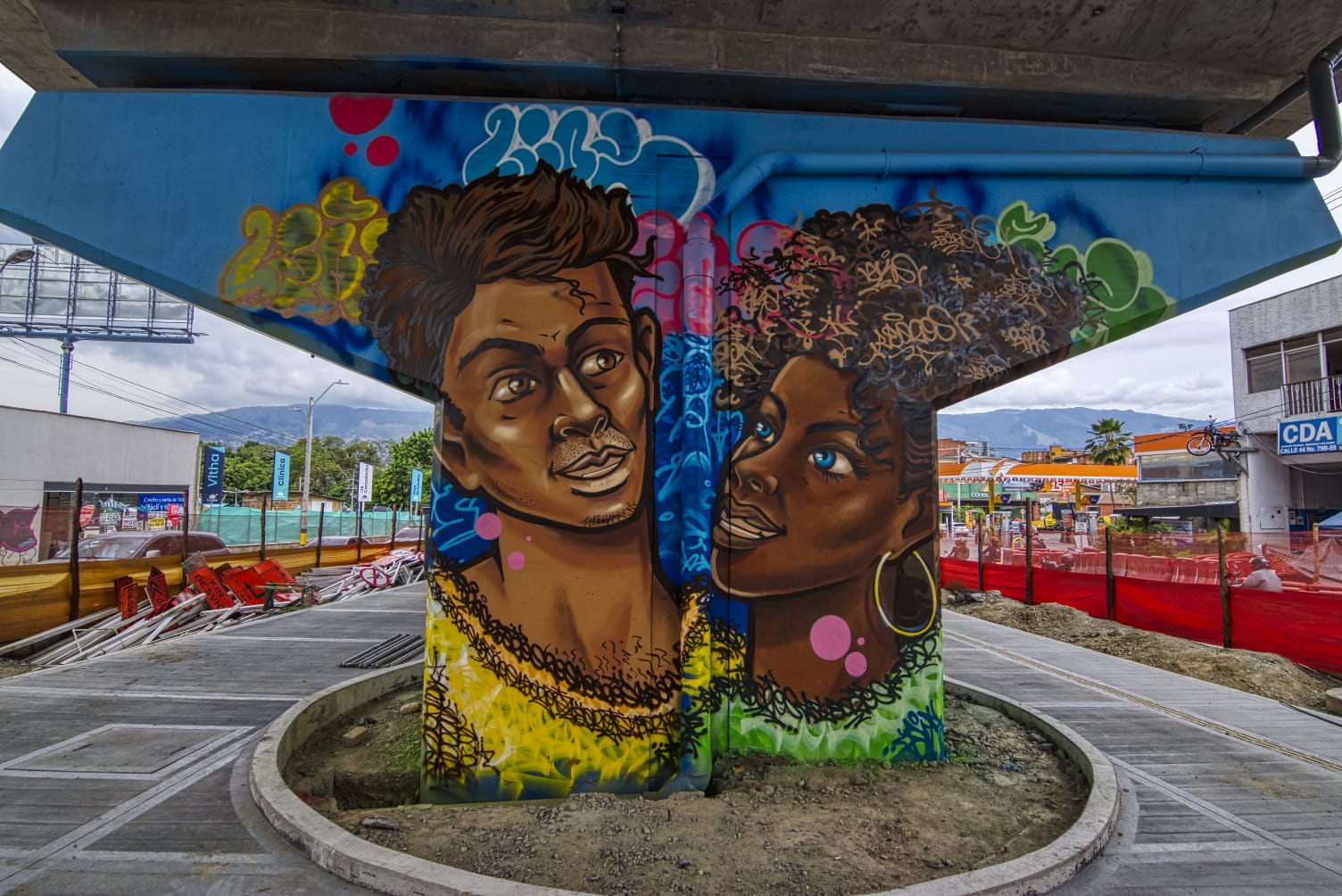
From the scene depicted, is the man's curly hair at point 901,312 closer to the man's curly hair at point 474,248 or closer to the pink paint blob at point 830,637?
the man's curly hair at point 474,248

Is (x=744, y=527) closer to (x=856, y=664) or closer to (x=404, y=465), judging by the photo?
(x=856, y=664)

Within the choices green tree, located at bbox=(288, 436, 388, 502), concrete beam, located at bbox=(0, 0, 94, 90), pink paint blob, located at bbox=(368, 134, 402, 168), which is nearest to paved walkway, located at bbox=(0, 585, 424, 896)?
pink paint blob, located at bbox=(368, 134, 402, 168)

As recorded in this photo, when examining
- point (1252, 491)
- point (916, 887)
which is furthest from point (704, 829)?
point (1252, 491)

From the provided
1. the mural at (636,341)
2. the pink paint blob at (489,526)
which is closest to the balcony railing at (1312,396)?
the mural at (636,341)

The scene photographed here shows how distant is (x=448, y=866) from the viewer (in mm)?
3887

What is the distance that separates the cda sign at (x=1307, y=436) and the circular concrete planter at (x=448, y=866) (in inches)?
852

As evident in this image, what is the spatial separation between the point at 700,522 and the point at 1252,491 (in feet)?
86.8

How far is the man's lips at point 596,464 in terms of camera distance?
209 inches

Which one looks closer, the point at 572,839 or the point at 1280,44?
the point at 572,839

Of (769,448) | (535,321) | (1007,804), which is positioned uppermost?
(535,321)

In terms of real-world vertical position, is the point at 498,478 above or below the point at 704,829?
above

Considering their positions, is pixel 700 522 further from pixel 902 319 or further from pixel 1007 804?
pixel 1007 804

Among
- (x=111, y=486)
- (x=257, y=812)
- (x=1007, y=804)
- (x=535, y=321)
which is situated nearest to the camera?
(x=257, y=812)

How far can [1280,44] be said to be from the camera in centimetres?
552
